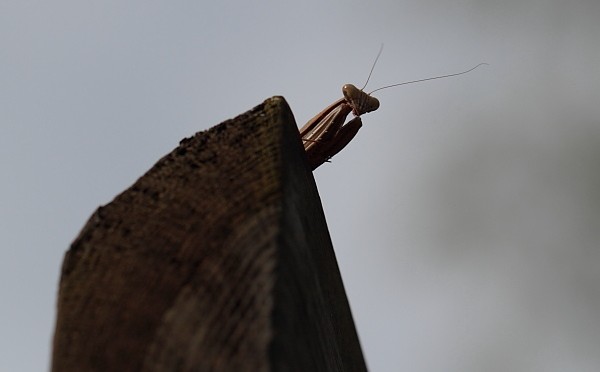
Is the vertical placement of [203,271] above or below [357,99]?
below

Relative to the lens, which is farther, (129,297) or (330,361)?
(330,361)

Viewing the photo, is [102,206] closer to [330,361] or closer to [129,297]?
[129,297]

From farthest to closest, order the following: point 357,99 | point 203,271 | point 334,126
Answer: point 357,99 < point 334,126 < point 203,271

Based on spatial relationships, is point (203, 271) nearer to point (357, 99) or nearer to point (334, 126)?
point (334, 126)

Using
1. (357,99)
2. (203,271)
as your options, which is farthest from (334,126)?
(203,271)

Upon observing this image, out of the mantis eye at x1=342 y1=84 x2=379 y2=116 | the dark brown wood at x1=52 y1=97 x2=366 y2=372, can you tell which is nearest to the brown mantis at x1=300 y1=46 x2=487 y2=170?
the mantis eye at x1=342 y1=84 x2=379 y2=116

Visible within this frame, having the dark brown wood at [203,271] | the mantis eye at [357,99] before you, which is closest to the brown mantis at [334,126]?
the mantis eye at [357,99]

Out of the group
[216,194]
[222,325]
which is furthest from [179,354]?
[216,194]
